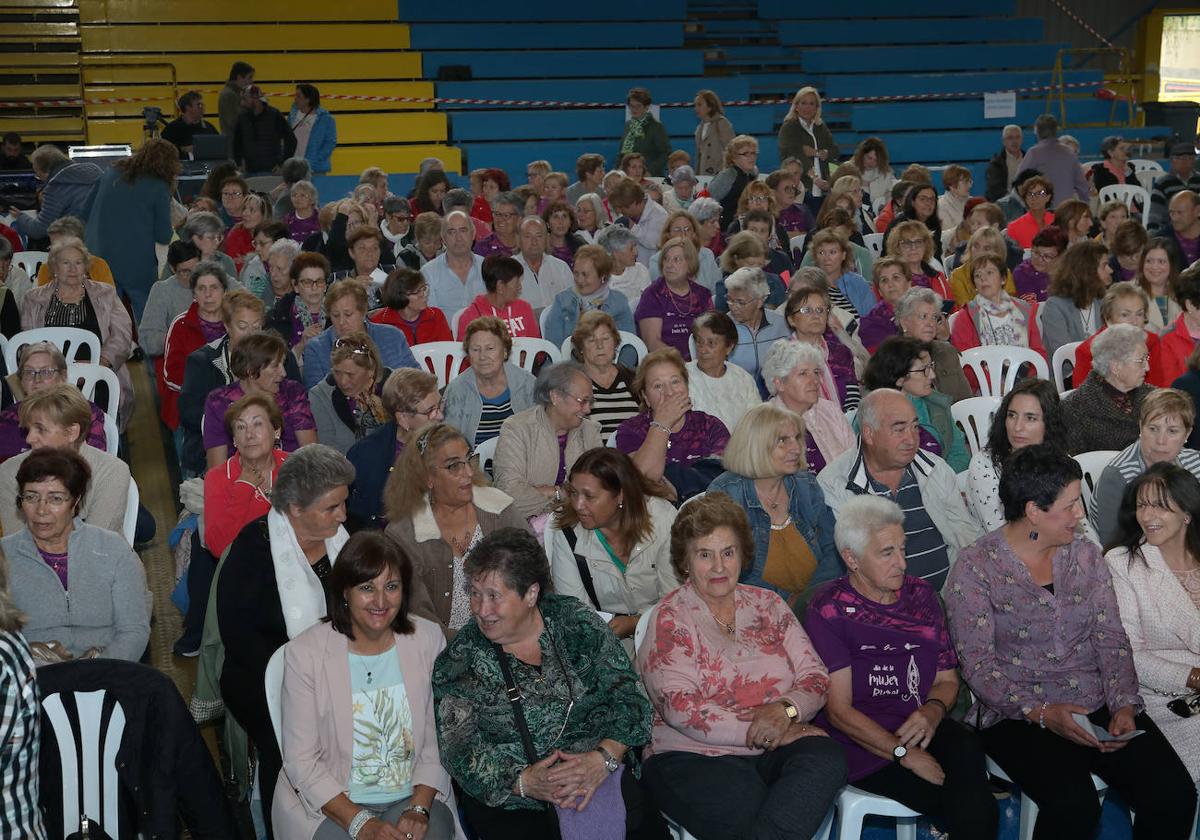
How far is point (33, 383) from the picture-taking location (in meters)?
4.50

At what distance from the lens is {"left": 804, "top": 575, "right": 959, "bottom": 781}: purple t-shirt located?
3.24 meters

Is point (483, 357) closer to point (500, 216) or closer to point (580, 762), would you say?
point (580, 762)

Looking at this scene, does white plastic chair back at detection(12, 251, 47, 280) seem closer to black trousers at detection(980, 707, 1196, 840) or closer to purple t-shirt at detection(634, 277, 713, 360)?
purple t-shirt at detection(634, 277, 713, 360)

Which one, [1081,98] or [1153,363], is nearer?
[1153,363]

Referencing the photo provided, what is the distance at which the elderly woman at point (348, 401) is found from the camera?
→ 468 centimetres

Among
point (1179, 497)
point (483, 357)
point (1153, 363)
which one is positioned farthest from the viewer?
point (1153, 363)

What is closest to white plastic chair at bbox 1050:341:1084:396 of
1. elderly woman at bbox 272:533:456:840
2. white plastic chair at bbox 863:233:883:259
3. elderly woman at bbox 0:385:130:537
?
white plastic chair at bbox 863:233:883:259

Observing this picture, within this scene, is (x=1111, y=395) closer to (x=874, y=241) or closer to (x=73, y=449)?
(x=73, y=449)

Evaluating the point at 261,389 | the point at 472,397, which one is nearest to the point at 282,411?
the point at 261,389

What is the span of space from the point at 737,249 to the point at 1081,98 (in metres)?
10.1

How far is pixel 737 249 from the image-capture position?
20.9 feet

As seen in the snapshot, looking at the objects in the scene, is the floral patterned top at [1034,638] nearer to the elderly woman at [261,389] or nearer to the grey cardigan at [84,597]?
the grey cardigan at [84,597]

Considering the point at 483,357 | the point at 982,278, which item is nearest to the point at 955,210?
the point at 982,278

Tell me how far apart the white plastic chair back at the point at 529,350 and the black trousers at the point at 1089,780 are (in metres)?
2.88
